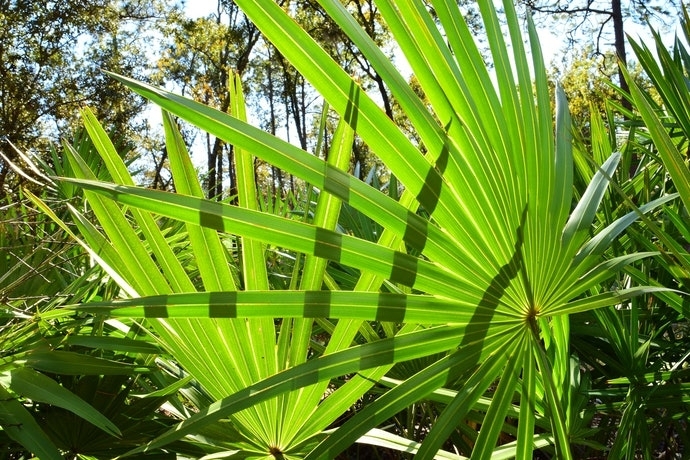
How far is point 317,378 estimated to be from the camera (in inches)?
28.4

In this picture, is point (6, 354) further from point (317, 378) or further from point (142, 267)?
point (317, 378)

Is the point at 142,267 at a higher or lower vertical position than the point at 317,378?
higher

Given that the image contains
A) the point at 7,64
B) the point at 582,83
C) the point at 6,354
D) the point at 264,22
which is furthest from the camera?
the point at 582,83

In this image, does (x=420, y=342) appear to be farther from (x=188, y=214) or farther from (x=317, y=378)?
(x=188, y=214)

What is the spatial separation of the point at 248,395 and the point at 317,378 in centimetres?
8

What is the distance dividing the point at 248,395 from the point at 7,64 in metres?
17.7

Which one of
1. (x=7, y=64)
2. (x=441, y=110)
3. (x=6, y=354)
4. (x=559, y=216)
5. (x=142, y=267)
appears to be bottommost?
(x=6, y=354)

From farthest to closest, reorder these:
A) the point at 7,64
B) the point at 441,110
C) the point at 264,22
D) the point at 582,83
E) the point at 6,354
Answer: the point at 582,83, the point at 7,64, the point at 6,354, the point at 441,110, the point at 264,22

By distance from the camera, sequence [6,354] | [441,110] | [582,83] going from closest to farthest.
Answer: [441,110] → [6,354] → [582,83]

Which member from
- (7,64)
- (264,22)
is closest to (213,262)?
(264,22)

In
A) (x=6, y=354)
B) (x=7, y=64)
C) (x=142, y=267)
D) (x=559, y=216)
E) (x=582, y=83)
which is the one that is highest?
(x=582, y=83)

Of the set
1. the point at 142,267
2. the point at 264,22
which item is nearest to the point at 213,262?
the point at 142,267

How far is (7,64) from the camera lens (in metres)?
15.6

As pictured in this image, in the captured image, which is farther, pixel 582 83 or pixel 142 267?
pixel 582 83
